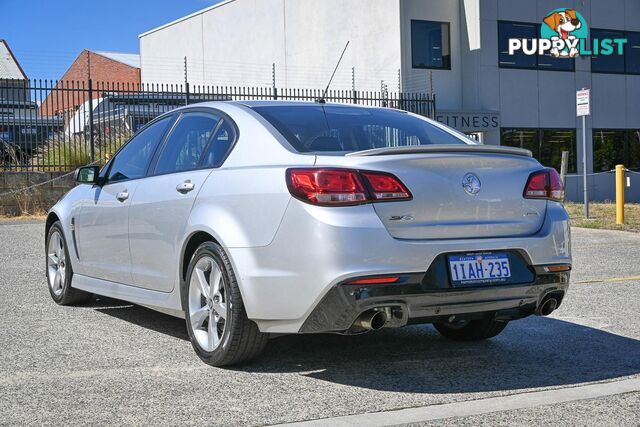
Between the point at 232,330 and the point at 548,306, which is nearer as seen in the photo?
the point at 232,330

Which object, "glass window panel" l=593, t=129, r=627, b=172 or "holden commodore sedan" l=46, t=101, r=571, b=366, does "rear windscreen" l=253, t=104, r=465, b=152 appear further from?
"glass window panel" l=593, t=129, r=627, b=172

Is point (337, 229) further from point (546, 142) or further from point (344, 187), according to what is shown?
point (546, 142)

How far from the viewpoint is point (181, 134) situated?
598 centimetres

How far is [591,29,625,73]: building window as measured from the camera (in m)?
30.1

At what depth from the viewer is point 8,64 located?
130 feet

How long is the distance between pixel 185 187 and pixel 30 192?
45.2ft

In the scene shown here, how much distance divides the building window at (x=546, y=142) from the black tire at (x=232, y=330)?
954 inches

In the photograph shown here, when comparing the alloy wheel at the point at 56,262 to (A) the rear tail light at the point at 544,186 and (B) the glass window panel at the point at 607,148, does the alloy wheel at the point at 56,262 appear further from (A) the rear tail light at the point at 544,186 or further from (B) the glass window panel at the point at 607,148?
(B) the glass window panel at the point at 607,148

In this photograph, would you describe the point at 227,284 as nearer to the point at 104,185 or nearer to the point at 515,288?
the point at 515,288

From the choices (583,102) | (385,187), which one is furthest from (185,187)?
(583,102)

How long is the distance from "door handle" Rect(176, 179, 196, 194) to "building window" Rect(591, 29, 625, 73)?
26.8 metres

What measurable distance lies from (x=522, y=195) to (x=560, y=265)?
45 centimetres

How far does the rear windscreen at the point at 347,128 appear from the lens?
5.20 meters

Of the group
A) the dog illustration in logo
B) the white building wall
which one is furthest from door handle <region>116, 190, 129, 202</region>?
the dog illustration in logo
